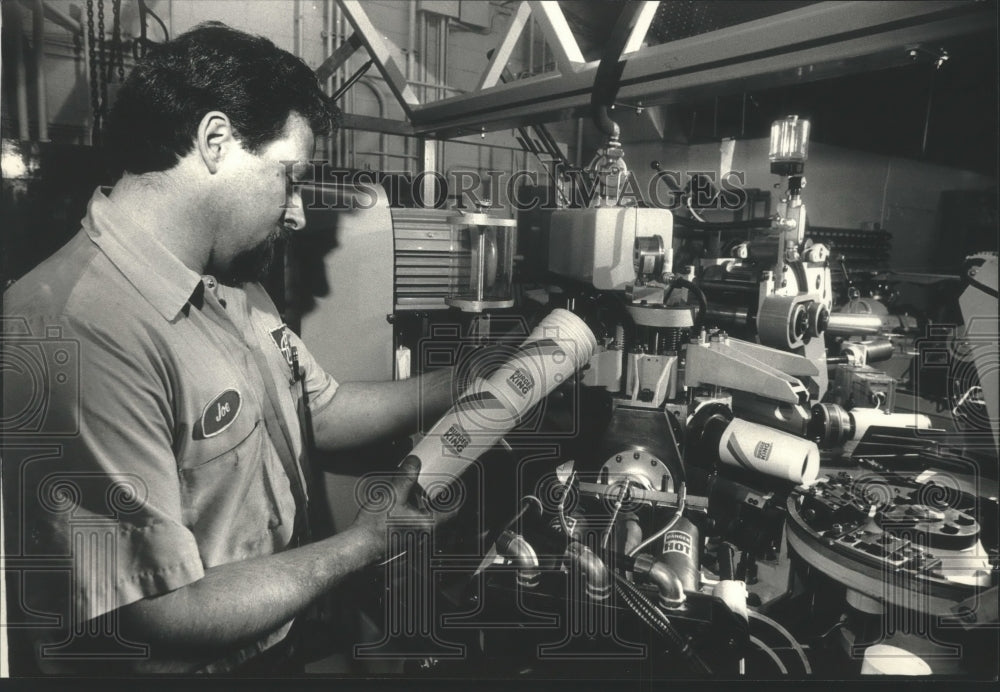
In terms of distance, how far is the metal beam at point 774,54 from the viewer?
0.75 meters

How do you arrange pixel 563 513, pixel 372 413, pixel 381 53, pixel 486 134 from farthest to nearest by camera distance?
pixel 486 134 < pixel 381 53 < pixel 372 413 < pixel 563 513

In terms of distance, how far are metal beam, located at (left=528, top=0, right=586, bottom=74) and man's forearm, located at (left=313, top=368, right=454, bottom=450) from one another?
0.68m

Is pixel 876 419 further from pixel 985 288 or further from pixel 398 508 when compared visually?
pixel 398 508

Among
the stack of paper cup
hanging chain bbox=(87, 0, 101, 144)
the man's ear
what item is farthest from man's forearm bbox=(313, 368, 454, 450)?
hanging chain bbox=(87, 0, 101, 144)

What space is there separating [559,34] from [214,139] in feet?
2.22

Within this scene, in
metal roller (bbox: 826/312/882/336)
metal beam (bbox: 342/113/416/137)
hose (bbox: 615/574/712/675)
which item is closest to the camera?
hose (bbox: 615/574/712/675)

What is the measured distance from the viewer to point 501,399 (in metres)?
0.94

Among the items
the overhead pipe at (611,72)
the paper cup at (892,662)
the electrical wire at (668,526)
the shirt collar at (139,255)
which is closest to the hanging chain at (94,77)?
the shirt collar at (139,255)

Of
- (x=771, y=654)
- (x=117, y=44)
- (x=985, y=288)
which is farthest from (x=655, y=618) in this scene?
(x=117, y=44)

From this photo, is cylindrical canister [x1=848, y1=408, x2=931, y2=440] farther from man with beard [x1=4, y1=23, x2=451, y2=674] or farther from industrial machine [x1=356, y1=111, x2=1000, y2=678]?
man with beard [x1=4, y1=23, x2=451, y2=674]

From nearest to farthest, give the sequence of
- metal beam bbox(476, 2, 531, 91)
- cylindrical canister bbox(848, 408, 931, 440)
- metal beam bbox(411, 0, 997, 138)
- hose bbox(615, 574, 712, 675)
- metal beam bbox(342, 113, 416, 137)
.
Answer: metal beam bbox(411, 0, 997, 138) < hose bbox(615, 574, 712, 675) < cylindrical canister bbox(848, 408, 931, 440) < metal beam bbox(476, 2, 531, 91) < metal beam bbox(342, 113, 416, 137)

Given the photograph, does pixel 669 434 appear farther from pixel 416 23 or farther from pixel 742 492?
pixel 416 23

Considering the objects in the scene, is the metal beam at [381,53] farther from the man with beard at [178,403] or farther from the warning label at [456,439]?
the warning label at [456,439]

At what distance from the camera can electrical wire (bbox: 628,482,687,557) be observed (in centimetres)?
93
